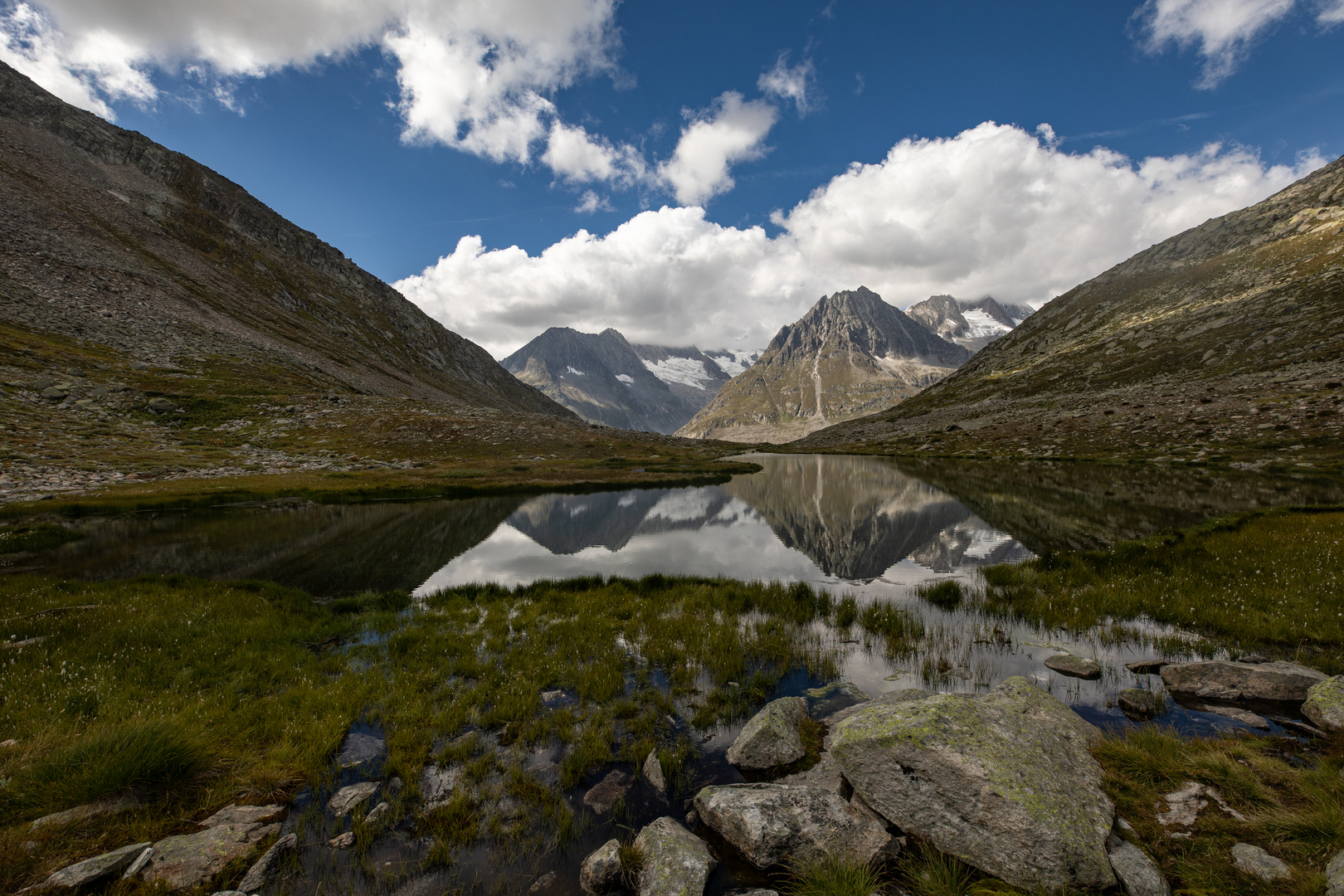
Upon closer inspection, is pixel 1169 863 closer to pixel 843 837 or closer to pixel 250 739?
pixel 843 837

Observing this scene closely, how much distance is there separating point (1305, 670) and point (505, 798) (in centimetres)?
1634

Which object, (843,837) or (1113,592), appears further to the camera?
(1113,592)

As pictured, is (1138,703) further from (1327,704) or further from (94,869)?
(94,869)

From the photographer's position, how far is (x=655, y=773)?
8742 mm

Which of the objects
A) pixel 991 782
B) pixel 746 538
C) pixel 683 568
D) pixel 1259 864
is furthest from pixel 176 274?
pixel 1259 864

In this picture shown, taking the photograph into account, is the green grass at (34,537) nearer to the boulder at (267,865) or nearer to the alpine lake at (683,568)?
the alpine lake at (683,568)

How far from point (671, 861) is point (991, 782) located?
440cm

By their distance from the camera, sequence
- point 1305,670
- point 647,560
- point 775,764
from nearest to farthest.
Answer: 1. point 775,764
2. point 1305,670
3. point 647,560

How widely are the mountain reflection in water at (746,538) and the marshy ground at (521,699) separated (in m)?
3.42

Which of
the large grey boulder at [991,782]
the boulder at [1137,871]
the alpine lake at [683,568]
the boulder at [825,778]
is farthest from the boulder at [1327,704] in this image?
the boulder at [825,778]

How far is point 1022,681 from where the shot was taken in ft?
31.0

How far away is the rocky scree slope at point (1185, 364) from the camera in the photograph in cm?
5893

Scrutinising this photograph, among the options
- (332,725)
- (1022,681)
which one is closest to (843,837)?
(1022,681)

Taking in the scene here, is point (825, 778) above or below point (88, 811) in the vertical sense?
below
